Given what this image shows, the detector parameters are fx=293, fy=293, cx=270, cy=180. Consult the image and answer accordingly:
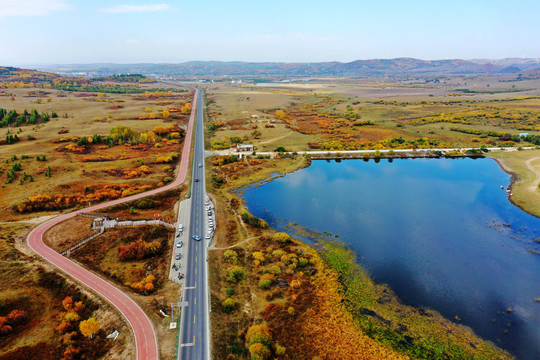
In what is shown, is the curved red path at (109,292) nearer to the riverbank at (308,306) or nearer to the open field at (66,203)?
the open field at (66,203)

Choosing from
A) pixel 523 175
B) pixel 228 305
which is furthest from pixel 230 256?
pixel 523 175

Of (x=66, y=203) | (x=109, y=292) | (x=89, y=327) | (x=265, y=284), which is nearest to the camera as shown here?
(x=89, y=327)

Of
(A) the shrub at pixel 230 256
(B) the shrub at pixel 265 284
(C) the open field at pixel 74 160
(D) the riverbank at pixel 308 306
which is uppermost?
(C) the open field at pixel 74 160

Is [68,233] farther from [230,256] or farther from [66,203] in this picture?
[230,256]

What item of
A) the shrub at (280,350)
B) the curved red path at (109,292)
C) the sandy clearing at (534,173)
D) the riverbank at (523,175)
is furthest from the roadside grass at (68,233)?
the sandy clearing at (534,173)

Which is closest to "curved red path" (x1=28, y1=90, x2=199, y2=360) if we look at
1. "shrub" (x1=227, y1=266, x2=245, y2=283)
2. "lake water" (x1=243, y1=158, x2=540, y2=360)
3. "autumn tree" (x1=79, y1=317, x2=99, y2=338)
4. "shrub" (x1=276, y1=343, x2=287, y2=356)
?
"autumn tree" (x1=79, y1=317, x2=99, y2=338)

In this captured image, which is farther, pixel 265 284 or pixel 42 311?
pixel 265 284

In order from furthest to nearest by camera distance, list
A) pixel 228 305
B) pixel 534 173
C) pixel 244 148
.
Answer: pixel 244 148
pixel 534 173
pixel 228 305
